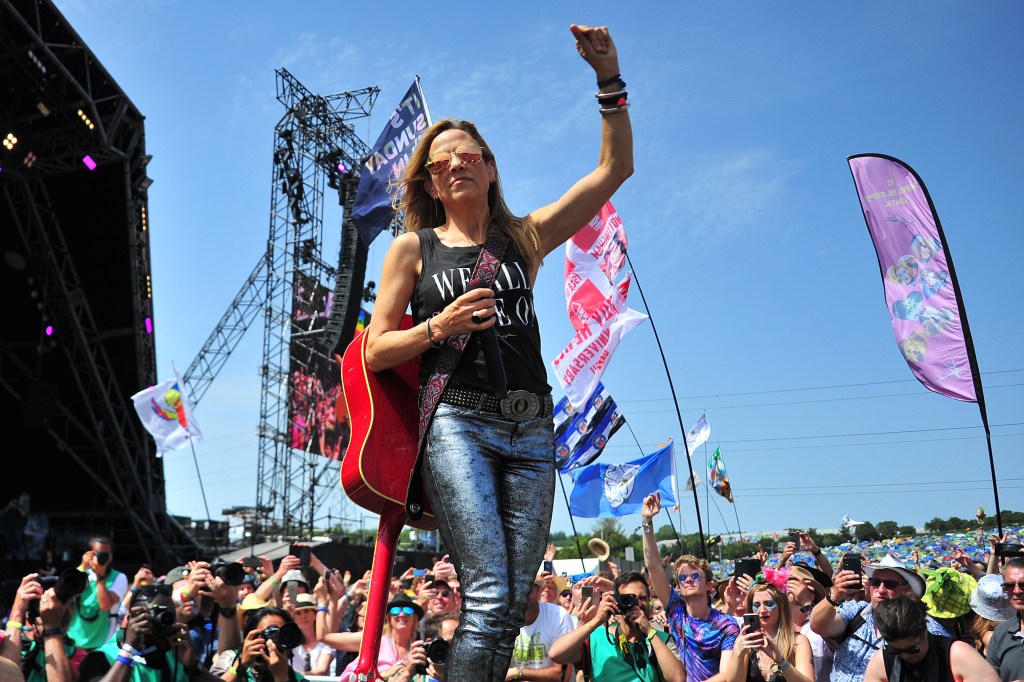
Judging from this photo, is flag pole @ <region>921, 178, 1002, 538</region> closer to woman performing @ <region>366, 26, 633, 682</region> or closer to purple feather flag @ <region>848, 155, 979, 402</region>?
purple feather flag @ <region>848, 155, 979, 402</region>

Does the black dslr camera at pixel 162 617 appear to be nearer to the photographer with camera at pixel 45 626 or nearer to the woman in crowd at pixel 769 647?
the photographer with camera at pixel 45 626

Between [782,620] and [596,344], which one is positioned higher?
[596,344]

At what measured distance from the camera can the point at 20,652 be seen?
4.37 metres

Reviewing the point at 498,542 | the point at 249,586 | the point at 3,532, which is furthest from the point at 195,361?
the point at 498,542

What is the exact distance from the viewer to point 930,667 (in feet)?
13.9

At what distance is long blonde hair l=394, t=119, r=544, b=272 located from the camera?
2.62m

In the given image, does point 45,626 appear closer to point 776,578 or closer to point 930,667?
Result: point 930,667

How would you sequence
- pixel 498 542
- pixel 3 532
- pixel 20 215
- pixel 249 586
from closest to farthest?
pixel 498 542 → pixel 249 586 → pixel 20 215 → pixel 3 532

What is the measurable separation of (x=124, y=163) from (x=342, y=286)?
12.0 metres

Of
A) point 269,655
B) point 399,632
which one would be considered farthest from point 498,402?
point 399,632

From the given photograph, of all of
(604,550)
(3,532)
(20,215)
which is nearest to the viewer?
(604,550)

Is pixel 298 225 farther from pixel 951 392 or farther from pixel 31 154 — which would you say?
pixel 951 392

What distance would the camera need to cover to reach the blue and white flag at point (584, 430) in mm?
17172

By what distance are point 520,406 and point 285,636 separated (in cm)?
235
